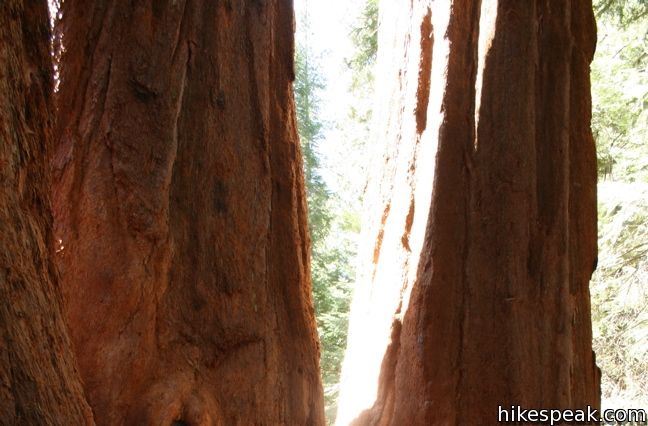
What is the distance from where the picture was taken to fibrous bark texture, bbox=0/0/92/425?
4.41 feet

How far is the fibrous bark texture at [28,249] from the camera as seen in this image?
134cm

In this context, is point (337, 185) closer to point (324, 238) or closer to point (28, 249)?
point (324, 238)

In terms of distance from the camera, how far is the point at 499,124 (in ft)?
9.44

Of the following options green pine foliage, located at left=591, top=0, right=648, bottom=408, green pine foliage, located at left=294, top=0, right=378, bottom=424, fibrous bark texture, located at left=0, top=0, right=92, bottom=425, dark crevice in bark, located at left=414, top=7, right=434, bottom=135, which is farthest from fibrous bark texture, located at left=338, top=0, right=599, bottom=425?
green pine foliage, located at left=294, top=0, right=378, bottom=424

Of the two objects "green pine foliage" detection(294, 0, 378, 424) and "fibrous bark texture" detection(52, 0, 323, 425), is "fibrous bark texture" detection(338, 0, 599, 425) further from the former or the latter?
"green pine foliage" detection(294, 0, 378, 424)

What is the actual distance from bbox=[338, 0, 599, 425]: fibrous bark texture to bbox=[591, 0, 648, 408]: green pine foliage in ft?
11.7

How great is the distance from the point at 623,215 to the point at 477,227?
422cm

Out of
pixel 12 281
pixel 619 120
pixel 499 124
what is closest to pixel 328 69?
pixel 619 120

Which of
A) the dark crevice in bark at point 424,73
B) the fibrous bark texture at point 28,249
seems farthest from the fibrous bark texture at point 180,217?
the dark crevice in bark at point 424,73

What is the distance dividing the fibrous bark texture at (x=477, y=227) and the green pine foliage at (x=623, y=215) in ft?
11.7

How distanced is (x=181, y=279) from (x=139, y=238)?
202 mm

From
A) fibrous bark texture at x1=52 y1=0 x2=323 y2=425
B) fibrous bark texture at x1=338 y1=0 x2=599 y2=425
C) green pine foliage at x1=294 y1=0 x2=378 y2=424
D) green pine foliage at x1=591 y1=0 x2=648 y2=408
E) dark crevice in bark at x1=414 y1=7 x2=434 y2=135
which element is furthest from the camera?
green pine foliage at x1=294 y1=0 x2=378 y2=424

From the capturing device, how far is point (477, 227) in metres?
2.79

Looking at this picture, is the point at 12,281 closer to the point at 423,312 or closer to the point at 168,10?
the point at 168,10
